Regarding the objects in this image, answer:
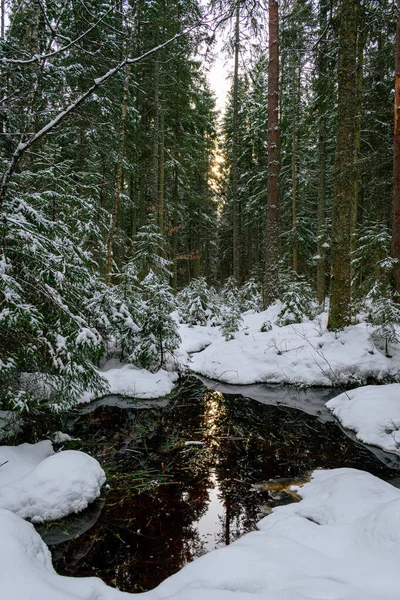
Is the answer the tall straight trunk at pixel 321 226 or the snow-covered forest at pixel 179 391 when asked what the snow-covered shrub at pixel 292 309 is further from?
the tall straight trunk at pixel 321 226

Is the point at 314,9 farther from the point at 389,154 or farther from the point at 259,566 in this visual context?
the point at 259,566

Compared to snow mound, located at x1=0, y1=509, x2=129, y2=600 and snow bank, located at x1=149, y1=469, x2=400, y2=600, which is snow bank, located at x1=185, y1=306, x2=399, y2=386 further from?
snow mound, located at x1=0, y1=509, x2=129, y2=600

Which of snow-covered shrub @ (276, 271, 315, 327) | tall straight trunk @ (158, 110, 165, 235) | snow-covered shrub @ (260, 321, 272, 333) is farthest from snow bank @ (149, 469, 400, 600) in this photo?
tall straight trunk @ (158, 110, 165, 235)

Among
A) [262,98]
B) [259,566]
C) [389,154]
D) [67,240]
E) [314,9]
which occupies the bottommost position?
[259,566]

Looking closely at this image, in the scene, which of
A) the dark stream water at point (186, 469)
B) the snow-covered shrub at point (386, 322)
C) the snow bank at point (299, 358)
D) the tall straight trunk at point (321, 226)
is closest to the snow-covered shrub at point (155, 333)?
the dark stream water at point (186, 469)

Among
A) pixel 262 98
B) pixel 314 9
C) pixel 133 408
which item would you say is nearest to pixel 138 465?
pixel 133 408

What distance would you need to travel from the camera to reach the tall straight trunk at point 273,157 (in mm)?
11130

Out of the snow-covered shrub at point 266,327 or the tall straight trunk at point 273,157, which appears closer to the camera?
the snow-covered shrub at point 266,327

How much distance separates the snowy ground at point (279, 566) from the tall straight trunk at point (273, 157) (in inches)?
384

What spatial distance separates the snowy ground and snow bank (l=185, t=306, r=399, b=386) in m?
4.42

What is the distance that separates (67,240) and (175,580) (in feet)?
14.9

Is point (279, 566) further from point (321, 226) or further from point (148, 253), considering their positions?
point (321, 226)

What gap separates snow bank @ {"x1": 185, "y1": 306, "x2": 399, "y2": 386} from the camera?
7.09 metres

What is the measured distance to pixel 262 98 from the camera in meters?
22.7
